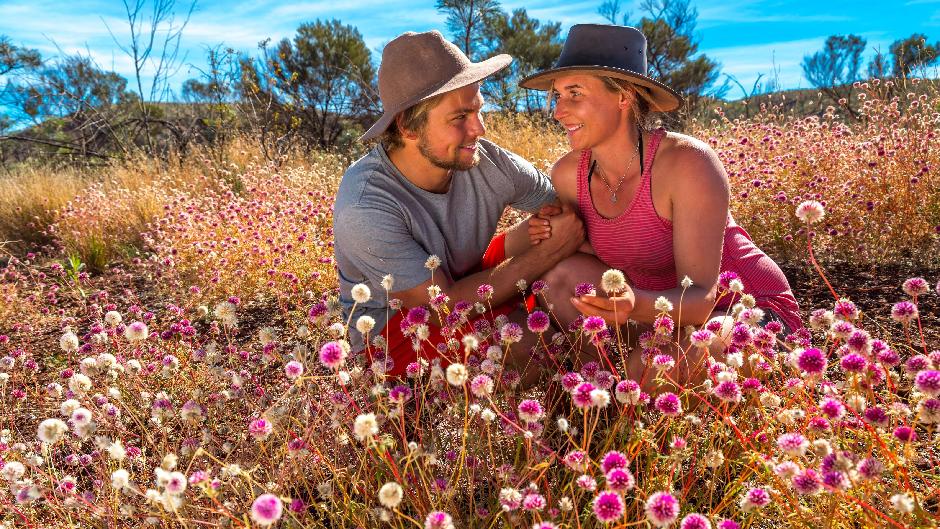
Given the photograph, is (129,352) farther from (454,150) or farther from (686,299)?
(686,299)

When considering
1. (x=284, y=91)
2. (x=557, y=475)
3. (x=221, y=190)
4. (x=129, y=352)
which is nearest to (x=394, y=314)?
(x=557, y=475)

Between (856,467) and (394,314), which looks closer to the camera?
(856,467)

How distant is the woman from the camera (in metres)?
2.82

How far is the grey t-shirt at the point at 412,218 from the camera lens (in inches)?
114

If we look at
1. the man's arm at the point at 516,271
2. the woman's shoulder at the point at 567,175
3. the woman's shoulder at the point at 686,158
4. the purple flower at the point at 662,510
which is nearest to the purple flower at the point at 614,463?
the purple flower at the point at 662,510

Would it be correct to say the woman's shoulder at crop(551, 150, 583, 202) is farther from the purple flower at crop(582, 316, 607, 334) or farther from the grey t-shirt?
the purple flower at crop(582, 316, 607, 334)

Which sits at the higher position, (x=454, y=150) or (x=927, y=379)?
(x=454, y=150)

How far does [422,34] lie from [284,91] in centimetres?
1482

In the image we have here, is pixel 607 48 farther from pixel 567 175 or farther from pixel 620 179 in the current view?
pixel 567 175

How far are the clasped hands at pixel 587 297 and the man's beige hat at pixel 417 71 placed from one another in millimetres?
698

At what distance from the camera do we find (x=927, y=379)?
1.51 m

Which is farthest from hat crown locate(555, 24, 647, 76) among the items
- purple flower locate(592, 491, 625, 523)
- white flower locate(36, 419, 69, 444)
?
white flower locate(36, 419, 69, 444)

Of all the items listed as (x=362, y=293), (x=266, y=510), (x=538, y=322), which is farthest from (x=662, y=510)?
(x=362, y=293)

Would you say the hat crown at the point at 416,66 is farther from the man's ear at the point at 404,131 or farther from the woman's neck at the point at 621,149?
the woman's neck at the point at 621,149
